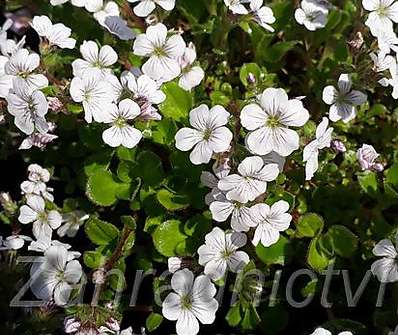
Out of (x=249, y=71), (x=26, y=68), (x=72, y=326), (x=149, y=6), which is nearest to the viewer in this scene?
(x=72, y=326)

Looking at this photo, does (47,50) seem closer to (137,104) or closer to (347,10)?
(137,104)

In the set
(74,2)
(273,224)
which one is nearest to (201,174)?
(273,224)

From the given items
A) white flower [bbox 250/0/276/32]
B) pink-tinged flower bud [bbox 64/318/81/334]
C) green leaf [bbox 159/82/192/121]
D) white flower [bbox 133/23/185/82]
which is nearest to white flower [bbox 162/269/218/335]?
pink-tinged flower bud [bbox 64/318/81/334]

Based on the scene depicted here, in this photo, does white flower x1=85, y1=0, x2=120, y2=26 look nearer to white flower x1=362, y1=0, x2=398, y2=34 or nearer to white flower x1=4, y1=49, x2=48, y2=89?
white flower x1=4, y1=49, x2=48, y2=89

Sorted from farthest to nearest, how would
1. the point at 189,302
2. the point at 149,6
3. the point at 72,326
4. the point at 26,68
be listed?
1. the point at 149,6
2. the point at 26,68
3. the point at 189,302
4. the point at 72,326

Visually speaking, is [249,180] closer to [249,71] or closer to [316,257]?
[316,257]

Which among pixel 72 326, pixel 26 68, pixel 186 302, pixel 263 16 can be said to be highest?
pixel 263 16

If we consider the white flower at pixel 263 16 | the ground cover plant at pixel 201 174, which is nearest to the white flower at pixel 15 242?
the ground cover plant at pixel 201 174

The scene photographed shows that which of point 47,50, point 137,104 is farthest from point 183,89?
point 47,50
